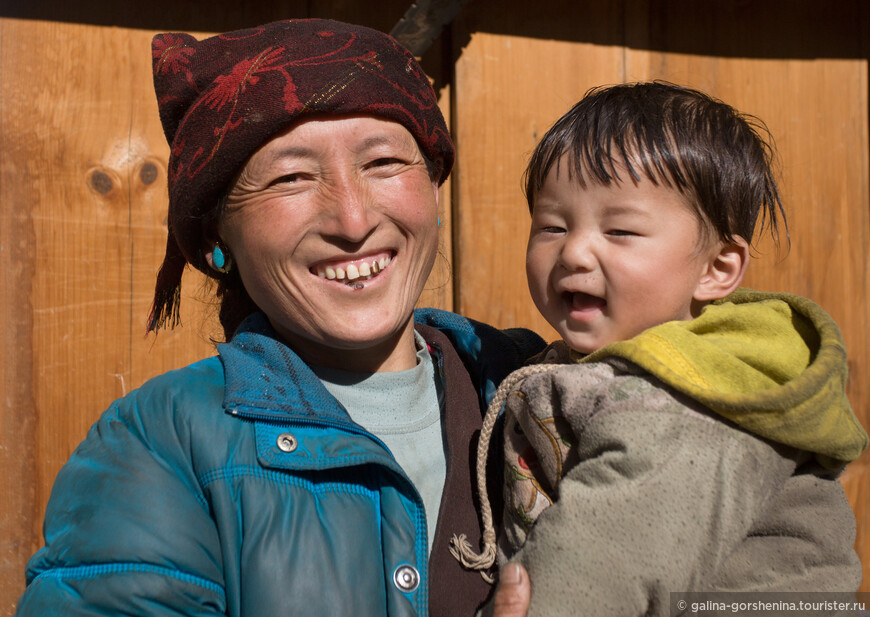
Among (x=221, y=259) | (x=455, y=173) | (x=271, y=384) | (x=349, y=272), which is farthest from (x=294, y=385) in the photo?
(x=455, y=173)

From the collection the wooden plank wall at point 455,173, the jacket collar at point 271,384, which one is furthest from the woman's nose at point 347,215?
the wooden plank wall at point 455,173

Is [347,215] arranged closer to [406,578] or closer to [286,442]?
[286,442]

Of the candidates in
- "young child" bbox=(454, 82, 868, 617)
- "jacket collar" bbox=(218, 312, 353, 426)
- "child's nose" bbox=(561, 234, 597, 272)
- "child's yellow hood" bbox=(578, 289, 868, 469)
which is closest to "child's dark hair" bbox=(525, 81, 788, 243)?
"young child" bbox=(454, 82, 868, 617)

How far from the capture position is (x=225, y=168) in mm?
1577

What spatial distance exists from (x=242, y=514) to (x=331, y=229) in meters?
0.60

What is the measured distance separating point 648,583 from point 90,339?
196 centimetres

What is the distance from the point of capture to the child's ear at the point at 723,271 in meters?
1.53

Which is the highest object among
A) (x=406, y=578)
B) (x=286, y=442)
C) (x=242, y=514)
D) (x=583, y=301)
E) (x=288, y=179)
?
(x=288, y=179)

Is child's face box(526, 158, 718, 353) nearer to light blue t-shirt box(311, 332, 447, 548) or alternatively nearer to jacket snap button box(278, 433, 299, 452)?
light blue t-shirt box(311, 332, 447, 548)

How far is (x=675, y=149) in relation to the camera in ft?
4.81

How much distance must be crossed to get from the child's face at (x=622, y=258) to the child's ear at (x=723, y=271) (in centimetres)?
1

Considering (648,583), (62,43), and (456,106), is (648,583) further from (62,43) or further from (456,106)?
(62,43)

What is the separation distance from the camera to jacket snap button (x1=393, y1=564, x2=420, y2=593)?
4.42 feet

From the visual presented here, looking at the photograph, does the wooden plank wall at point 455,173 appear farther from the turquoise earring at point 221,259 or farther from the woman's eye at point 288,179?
the woman's eye at point 288,179
